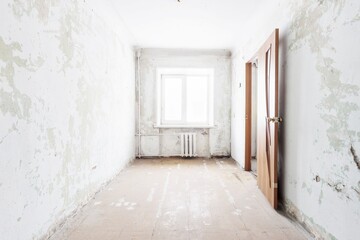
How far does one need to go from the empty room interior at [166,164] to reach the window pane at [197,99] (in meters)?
1.33

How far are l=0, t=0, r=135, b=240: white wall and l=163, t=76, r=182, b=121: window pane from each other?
2.60 metres

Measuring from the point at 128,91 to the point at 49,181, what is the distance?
3.33m

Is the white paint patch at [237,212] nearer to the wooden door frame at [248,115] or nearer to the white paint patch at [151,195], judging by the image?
the white paint patch at [151,195]

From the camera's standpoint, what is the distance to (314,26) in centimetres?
218

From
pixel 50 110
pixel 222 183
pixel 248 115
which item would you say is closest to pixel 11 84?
pixel 50 110

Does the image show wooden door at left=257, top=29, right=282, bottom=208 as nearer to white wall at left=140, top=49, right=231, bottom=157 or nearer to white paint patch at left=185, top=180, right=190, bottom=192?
white paint patch at left=185, top=180, right=190, bottom=192

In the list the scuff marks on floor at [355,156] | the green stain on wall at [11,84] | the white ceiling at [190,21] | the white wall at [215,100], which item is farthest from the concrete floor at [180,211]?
the white ceiling at [190,21]

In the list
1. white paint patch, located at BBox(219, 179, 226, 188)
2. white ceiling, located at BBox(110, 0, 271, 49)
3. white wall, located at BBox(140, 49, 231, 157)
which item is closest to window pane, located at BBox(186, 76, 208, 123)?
white wall, located at BBox(140, 49, 231, 157)

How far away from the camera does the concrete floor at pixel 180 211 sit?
2.20 meters

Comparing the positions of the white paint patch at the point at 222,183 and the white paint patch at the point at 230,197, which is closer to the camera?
the white paint patch at the point at 230,197

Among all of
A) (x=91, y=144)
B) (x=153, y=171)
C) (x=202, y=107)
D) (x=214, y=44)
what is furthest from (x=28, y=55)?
(x=202, y=107)

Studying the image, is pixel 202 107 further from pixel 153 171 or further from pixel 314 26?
pixel 314 26

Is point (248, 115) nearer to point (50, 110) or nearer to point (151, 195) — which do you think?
point (151, 195)

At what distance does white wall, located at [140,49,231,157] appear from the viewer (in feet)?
19.6
